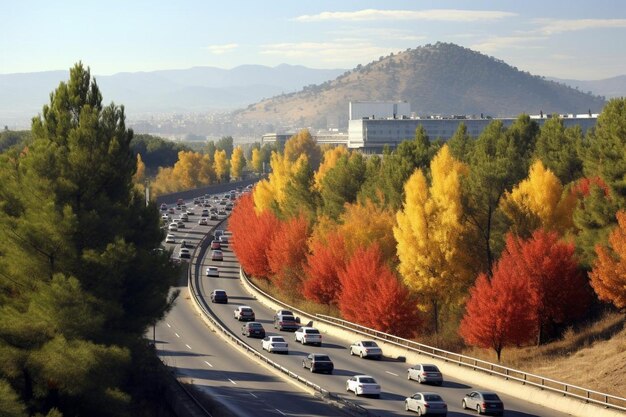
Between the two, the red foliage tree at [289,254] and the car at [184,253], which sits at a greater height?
the red foliage tree at [289,254]

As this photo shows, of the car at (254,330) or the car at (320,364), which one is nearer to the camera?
the car at (320,364)

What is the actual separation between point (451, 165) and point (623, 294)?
75.2 feet

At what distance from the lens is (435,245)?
73.1 metres

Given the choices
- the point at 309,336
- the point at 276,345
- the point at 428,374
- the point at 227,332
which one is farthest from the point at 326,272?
the point at 428,374

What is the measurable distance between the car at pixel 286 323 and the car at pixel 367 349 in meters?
11.1

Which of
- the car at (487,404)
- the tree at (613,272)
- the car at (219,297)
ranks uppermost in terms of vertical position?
the tree at (613,272)

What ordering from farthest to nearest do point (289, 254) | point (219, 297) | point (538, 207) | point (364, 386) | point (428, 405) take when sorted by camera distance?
point (289, 254) < point (219, 297) < point (538, 207) < point (364, 386) < point (428, 405)

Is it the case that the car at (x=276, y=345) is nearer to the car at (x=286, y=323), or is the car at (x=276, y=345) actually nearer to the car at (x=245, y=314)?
the car at (x=286, y=323)

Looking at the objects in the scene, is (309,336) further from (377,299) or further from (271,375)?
(271,375)

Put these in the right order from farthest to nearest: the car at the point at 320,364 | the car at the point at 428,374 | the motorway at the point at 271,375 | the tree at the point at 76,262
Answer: the car at the point at 320,364, the car at the point at 428,374, the motorway at the point at 271,375, the tree at the point at 76,262

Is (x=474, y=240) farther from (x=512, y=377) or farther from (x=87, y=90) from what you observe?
(x=87, y=90)

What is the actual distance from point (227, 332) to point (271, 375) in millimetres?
13076

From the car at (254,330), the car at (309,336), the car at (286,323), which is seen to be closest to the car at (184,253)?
the car at (286,323)

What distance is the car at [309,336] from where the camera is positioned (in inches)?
2618
